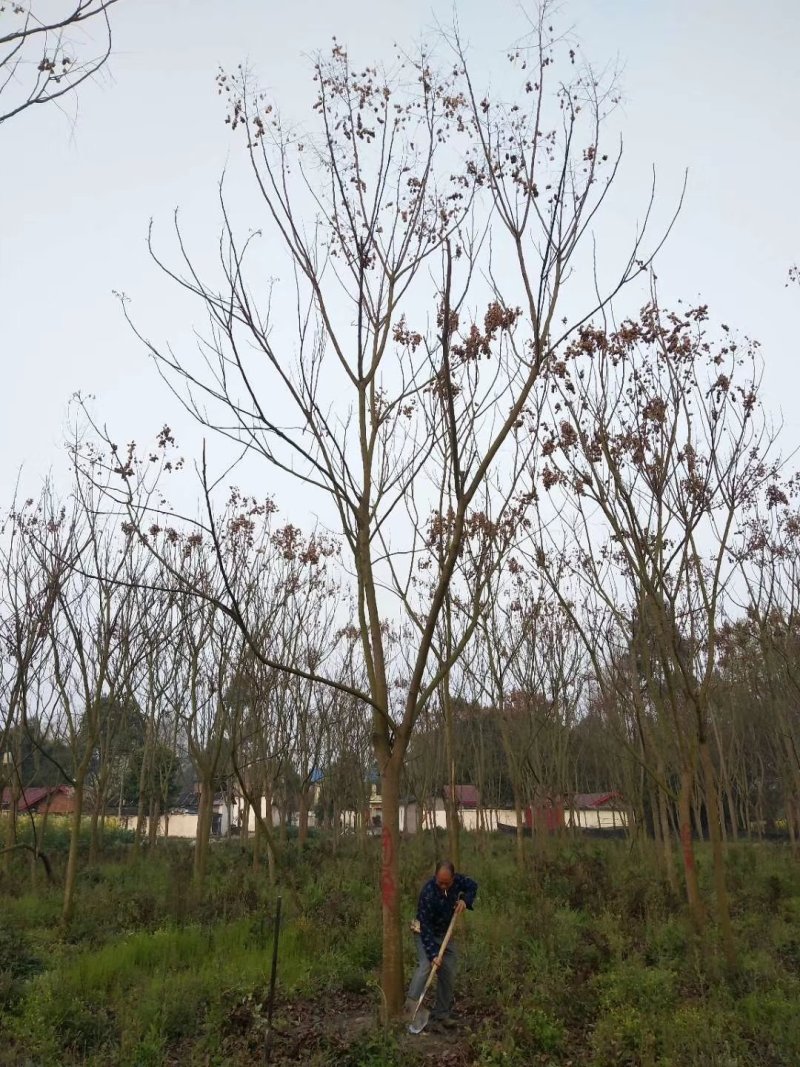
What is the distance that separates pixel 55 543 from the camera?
34.3 feet

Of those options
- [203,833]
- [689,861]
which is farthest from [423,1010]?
[203,833]

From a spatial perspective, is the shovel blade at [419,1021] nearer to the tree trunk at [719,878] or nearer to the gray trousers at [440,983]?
the gray trousers at [440,983]

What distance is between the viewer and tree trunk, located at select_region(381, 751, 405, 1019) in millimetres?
5629

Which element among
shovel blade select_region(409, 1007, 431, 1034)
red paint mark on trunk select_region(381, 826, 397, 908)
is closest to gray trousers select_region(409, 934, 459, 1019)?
shovel blade select_region(409, 1007, 431, 1034)

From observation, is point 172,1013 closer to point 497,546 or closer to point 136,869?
point 497,546

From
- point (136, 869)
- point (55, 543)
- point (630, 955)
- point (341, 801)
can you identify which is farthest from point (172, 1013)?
point (341, 801)

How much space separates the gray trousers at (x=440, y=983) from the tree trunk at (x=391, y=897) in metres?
0.66

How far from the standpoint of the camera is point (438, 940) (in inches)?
263

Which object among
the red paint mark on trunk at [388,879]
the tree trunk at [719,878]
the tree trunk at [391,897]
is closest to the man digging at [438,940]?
the tree trunk at [391,897]

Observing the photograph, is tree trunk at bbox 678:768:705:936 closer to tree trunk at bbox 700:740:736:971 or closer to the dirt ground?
tree trunk at bbox 700:740:736:971

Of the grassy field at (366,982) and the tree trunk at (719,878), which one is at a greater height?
the tree trunk at (719,878)

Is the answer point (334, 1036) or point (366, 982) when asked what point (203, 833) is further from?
point (334, 1036)

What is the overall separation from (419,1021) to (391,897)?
1.14 meters

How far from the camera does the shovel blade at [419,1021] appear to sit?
588 cm
